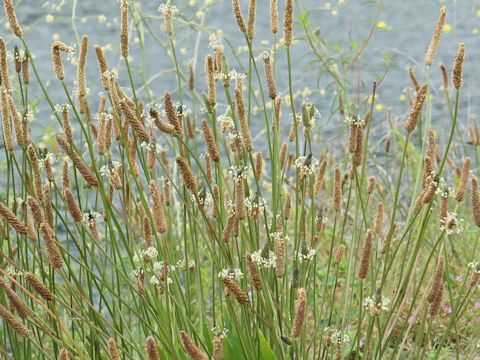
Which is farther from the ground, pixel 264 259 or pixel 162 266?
pixel 264 259

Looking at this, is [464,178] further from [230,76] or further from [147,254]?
[147,254]

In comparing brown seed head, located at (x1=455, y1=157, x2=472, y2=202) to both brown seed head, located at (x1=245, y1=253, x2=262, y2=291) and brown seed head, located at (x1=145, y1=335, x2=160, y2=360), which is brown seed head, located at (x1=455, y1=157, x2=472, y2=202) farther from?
brown seed head, located at (x1=145, y1=335, x2=160, y2=360)

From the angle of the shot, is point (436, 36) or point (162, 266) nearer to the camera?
point (436, 36)

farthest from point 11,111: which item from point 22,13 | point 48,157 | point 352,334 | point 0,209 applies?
point 22,13

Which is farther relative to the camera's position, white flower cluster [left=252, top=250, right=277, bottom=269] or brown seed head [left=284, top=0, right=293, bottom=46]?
brown seed head [left=284, top=0, right=293, bottom=46]

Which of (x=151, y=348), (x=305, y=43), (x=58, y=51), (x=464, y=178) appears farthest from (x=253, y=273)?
(x=305, y=43)

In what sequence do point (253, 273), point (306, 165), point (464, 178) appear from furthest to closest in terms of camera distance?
1. point (306, 165)
2. point (464, 178)
3. point (253, 273)

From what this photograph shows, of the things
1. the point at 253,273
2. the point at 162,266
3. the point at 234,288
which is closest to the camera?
the point at 234,288

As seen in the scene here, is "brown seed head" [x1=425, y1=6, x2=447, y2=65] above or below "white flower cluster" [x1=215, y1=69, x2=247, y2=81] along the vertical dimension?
above

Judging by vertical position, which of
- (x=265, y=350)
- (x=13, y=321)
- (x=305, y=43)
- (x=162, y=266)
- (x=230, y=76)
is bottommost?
(x=305, y=43)

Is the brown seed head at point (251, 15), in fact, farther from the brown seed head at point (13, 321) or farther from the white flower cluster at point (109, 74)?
the brown seed head at point (13, 321)

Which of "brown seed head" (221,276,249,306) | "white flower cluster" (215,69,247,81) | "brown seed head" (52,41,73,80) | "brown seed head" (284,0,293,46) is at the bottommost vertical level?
"brown seed head" (221,276,249,306)

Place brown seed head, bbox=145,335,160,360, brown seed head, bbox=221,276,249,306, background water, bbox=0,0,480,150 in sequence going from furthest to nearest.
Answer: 1. background water, bbox=0,0,480,150
2. brown seed head, bbox=221,276,249,306
3. brown seed head, bbox=145,335,160,360

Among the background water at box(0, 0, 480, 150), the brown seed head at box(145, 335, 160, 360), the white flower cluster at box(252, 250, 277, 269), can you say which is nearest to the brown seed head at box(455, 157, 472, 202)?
the white flower cluster at box(252, 250, 277, 269)
